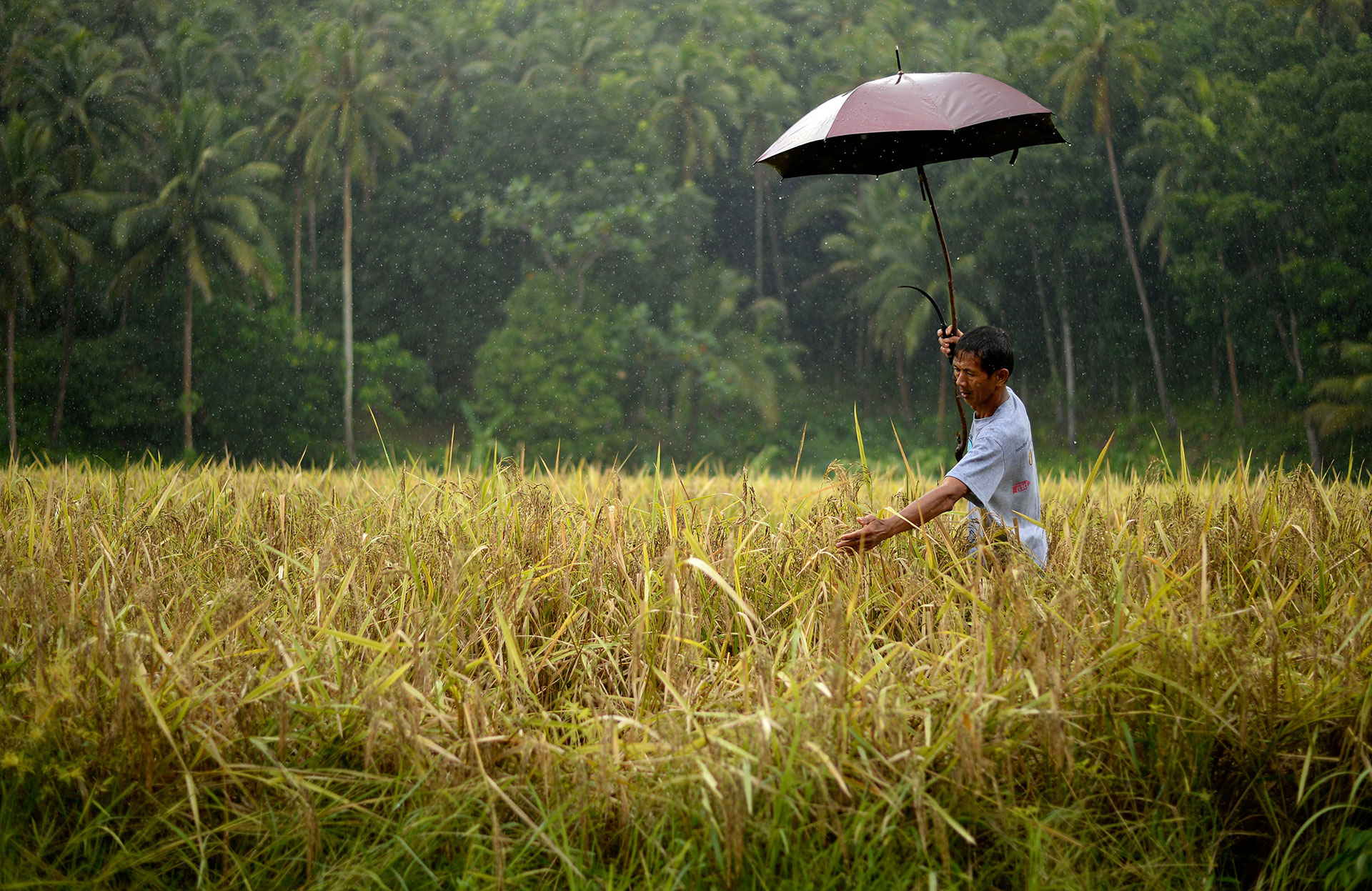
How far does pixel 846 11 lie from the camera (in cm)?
3856

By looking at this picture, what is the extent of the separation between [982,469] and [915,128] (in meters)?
1.16

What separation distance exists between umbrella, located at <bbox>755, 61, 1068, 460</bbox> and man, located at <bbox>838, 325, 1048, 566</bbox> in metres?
0.10

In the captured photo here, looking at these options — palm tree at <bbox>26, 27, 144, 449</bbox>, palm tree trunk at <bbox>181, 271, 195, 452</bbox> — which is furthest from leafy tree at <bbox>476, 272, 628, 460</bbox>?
palm tree at <bbox>26, 27, 144, 449</bbox>

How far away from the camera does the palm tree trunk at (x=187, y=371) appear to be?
87.5 feet

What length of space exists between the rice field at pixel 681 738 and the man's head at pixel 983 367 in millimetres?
534

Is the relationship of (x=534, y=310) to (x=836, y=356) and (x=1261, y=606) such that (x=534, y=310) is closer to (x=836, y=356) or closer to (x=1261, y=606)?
(x=836, y=356)

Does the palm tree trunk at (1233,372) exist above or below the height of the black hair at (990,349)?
below

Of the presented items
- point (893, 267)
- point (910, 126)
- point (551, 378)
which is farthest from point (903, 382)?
point (910, 126)

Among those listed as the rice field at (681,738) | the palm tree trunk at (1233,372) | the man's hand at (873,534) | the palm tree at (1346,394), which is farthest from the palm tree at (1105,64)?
the rice field at (681,738)

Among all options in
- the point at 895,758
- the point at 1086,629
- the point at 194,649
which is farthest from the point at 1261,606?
the point at 194,649

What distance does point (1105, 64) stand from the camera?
1134 inches

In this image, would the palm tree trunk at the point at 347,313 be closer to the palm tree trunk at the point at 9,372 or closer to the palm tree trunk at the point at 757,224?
the palm tree trunk at the point at 9,372

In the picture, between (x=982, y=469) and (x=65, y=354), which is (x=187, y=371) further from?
(x=982, y=469)

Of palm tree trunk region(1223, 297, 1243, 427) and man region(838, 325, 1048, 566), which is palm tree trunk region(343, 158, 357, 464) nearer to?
palm tree trunk region(1223, 297, 1243, 427)
